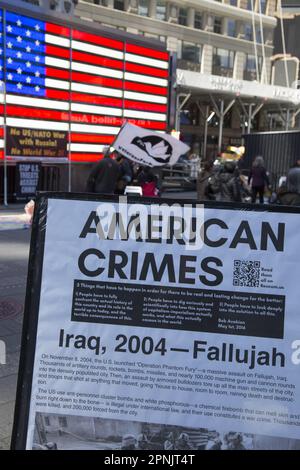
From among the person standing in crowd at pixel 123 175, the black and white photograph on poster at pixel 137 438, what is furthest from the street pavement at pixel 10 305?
the person standing in crowd at pixel 123 175

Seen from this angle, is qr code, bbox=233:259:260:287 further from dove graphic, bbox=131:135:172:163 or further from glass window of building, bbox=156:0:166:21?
glass window of building, bbox=156:0:166:21

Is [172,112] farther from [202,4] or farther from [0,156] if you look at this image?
[202,4]

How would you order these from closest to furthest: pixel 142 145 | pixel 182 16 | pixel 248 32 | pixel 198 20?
pixel 142 145, pixel 182 16, pixel 198 20, pixel 248 32

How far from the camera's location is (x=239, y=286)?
2.43 metres

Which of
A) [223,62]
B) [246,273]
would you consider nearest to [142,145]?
[246,273]

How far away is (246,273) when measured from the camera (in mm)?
2430

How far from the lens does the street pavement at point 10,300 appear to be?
3775 mm

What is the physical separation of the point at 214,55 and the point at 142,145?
37.6 meters

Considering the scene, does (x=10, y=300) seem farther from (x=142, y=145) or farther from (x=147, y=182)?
(x=147, y=182)

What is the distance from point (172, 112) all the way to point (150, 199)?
53.8ft

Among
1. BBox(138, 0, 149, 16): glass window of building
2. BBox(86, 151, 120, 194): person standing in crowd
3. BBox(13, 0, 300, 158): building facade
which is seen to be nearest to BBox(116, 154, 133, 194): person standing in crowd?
BBox(86, 151, 120, 194): person standing in crowd

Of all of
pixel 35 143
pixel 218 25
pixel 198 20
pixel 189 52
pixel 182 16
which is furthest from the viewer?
pixel 218 25

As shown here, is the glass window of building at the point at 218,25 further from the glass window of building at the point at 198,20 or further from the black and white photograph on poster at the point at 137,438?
the black and white photograph on poster at the point at 137,438

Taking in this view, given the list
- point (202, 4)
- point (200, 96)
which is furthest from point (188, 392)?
point (202, 4)
